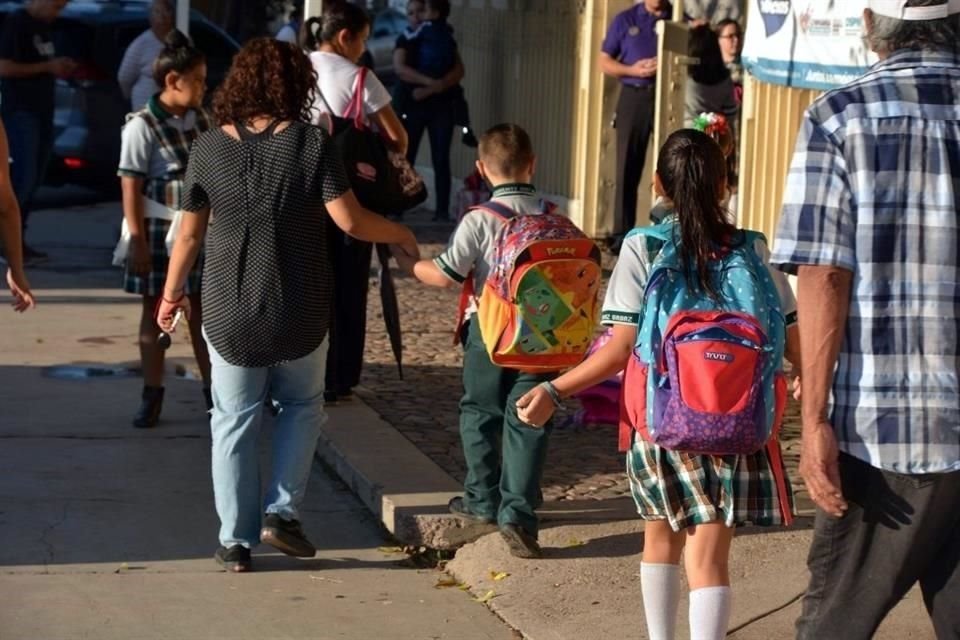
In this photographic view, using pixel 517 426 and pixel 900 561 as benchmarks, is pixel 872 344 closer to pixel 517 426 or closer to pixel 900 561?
pixel 900 561

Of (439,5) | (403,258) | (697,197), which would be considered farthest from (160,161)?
(439,5)

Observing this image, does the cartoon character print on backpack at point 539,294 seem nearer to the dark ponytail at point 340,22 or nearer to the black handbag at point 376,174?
the black handbag at point 376,174

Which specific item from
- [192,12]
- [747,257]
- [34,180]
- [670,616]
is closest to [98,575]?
[670,616]

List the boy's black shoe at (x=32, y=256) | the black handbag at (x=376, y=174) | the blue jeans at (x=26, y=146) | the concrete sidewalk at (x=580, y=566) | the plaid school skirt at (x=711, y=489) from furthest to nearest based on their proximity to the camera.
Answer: the boy's black shoe at (x=32, y=256)
the blue jeans at (x=26, y=146)
the black handbag at (x=376, y=174)
the concrete sidewalk at (x=580, y=566)
the plaid school skirt at (x=711, y=489)

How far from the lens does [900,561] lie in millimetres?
Answer: 3730

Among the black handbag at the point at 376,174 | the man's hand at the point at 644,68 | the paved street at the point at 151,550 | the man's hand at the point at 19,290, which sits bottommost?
the paved street at the point at 151,550

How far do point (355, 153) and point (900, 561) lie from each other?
4.37m

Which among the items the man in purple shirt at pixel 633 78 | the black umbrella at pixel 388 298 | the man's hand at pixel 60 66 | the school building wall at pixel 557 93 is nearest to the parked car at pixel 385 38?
the school building wall at pixel 557 93

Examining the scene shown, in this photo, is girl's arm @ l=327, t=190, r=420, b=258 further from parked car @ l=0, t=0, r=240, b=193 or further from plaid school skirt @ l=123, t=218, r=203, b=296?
parked car @ l=0, t=0, r=240, b=193

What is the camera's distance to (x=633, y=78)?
494 inches

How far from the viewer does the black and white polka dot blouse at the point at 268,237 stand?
19.5 ft

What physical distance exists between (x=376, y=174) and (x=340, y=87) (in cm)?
51

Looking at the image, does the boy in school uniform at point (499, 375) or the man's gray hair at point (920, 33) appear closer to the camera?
the man's gray hair at point (920, 33)

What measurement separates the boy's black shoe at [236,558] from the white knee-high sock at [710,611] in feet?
6.63
